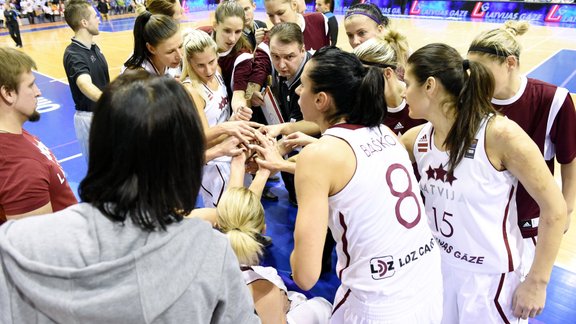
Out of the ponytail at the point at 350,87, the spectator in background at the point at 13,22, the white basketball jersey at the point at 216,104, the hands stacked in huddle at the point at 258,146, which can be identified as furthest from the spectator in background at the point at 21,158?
the spectator in background at the point at 13,22

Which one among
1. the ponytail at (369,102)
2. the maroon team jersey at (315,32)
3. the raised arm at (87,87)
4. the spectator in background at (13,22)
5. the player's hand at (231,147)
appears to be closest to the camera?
the ponytail at (369,102)

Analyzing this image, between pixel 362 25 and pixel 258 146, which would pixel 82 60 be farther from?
pixel 362 25

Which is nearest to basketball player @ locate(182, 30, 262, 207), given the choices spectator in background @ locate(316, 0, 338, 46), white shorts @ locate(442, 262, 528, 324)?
white shorts @ locate(442, 262, 528, 324)

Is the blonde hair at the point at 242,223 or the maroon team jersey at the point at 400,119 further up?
the maroon team jersey at the point at 400,119

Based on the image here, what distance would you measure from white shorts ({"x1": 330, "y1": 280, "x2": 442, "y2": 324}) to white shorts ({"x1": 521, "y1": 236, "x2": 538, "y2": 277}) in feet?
2.01

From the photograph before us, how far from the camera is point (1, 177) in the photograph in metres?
1.83

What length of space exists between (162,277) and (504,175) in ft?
5.10

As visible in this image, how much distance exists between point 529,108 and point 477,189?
709 mm

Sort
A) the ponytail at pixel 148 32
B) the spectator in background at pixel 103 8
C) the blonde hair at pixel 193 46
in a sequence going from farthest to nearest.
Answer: the spectator in background at pixel 103 8 → the ponytail at pixel 148 32 → the blonde hair at pixel 193 46

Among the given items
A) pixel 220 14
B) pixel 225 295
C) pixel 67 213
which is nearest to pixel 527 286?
pixel 225 295

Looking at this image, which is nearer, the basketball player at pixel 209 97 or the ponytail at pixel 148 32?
the basketball player at pixel 209 97

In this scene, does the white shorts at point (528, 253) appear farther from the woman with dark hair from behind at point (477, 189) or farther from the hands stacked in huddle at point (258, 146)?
the hands stacked in huddle at point (258, 146)

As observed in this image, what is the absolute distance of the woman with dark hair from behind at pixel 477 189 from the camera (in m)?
1.77

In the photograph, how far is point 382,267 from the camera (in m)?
1.67
